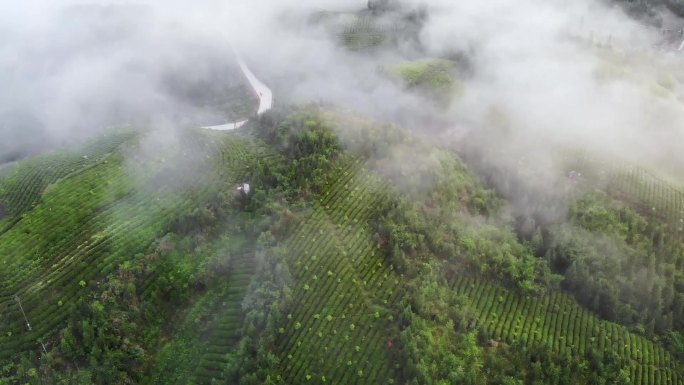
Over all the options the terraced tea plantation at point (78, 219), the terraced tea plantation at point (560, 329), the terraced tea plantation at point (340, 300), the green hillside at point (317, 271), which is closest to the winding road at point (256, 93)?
the terraced tea plantation at point (78, 219)

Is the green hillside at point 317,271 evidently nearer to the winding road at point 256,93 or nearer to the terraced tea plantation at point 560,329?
the terraced tea plantation at point 560,329

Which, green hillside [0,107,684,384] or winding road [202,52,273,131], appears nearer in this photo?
green hillside [0,107,684,384]

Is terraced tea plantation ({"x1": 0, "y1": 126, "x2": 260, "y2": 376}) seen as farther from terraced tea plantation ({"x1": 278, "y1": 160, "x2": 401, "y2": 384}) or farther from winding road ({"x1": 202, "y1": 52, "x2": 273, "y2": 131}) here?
terraced tea plantation ({"x1": 278, "y1": 160, "x2": 401, "y2": 384})

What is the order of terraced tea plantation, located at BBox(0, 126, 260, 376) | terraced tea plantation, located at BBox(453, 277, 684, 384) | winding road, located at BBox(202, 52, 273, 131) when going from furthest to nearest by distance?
winding road, located at BBox(202, 52, 273, 131)
terraced tea plantation, located at BBox(0, 126, 260, 376)
terraced tea plantation, located at BBox(453, 277, 684, 384)

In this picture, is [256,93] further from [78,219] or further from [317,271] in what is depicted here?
[317,271]

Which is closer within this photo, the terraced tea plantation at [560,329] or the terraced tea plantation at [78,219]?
the terraced tea plantation at [560,329]

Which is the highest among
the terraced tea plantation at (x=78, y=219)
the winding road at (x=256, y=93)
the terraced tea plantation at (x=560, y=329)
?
the terraced tea plantation at (x=560, y=329)

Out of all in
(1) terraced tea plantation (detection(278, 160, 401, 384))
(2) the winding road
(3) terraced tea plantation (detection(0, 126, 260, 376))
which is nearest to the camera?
(1) terraced tea plantation (detection(278, 160, 401, 384))

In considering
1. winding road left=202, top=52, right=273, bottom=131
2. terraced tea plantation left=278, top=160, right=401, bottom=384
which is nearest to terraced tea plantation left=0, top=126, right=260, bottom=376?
winding road left=202, top=52, right=273, bottom=131

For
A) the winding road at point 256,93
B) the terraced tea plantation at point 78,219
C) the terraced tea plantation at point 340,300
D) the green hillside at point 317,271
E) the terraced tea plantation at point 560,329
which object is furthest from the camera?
the winding road at point 256,93
